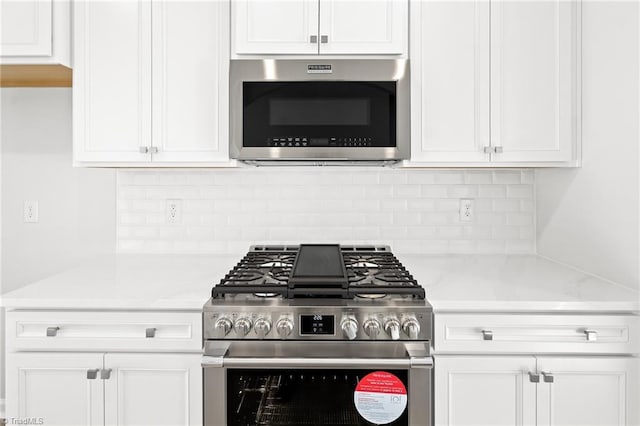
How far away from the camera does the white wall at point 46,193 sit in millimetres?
2453

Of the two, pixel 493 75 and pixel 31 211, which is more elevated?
pixel 493 75

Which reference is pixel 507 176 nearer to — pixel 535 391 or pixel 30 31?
pixel 535 391

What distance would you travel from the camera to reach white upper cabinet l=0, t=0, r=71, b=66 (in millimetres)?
2018

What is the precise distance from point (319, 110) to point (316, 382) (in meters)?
1.03

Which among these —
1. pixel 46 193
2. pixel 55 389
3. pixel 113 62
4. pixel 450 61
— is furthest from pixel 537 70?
pixel 46 193

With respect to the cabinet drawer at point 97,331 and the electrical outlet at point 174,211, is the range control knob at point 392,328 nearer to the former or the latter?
the cabinet drawer at point 97,331

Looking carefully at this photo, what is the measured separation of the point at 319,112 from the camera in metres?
2.01

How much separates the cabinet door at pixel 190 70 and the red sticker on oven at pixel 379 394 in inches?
43.2

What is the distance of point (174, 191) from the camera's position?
2469 mm

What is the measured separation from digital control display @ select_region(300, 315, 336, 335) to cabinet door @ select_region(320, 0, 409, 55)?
3.55 feet

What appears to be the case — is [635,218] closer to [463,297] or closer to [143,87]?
[463,297]

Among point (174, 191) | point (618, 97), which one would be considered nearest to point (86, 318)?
point (174, 191)

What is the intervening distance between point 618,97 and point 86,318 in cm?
201

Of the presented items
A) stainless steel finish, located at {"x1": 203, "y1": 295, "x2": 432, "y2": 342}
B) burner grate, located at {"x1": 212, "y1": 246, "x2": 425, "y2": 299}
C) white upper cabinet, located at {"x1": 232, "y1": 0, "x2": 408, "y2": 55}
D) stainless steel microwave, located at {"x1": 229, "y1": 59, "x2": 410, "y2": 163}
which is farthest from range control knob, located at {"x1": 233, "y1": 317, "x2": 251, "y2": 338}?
white upper cabinet, located at {"x1": 232, "y1": 0, "x2": 408, "y2": 55}
